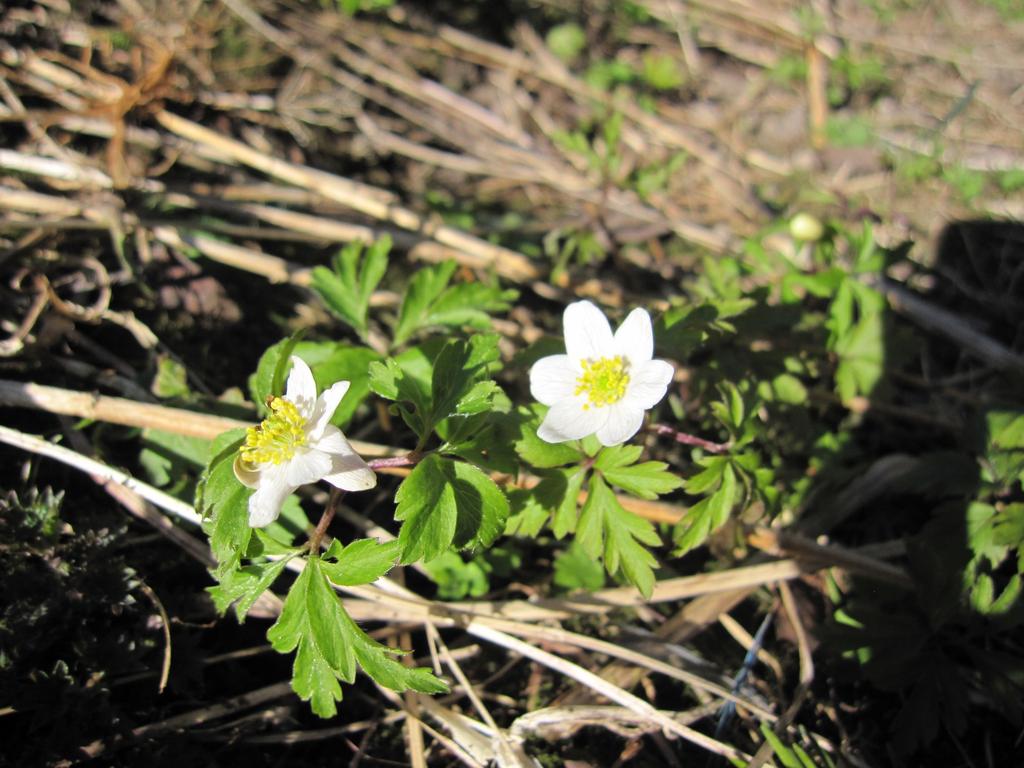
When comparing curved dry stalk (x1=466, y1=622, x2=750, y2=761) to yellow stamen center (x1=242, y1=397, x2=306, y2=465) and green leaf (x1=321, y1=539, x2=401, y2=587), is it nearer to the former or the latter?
green leaf (x1=321, y1=539, x2=401, y2=587)

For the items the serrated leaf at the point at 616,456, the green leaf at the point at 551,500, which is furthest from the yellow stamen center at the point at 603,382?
the green leaf at the point at 551,500

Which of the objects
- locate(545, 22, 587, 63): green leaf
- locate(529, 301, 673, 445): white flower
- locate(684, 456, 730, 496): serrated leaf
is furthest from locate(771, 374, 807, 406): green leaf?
locate(545, 22, 587, 63): green leaf

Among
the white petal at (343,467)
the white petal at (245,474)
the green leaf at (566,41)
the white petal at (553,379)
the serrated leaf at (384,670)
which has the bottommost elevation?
the serrated leaf at (384,670)

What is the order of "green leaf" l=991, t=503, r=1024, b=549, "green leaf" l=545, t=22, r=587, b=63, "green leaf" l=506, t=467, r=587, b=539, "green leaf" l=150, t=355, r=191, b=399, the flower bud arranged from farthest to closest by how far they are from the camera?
"green leaf" l=545, t=22, r=587, b=63
the flower bud
"green leaf" l=150, t=355, r=191, b=399
"green leaf" l=991, t=503, r=1024, b=549
"green leaf" l=506, t=467, r=587, b=539

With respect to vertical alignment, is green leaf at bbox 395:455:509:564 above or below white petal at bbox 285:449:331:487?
below

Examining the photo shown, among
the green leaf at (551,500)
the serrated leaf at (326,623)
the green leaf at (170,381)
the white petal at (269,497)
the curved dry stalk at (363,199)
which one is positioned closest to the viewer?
the white petal at (269,497)

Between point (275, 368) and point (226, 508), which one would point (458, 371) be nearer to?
point (275, 368)

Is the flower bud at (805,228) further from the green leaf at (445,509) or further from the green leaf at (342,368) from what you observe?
the green leaf at (445,509)
